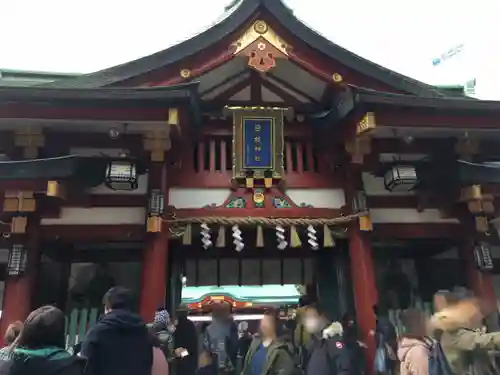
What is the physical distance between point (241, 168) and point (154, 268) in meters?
2.15

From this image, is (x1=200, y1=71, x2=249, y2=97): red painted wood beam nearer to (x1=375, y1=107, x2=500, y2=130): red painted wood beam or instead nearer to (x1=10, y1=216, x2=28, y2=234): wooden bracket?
(x1=375, y1=107, x2=500, y2=130): red painted wood beam

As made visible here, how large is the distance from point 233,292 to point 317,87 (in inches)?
354

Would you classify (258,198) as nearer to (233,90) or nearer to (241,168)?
(241,168)

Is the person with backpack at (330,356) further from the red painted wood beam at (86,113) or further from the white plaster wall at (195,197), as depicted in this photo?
the red painted wood beam at (86,113)

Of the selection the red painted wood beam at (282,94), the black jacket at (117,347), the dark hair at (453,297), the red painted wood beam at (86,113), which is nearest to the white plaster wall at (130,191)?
the red painted wood beam at (86,113)

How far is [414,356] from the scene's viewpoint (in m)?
4.20

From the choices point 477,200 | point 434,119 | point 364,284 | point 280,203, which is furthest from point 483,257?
point 280,203

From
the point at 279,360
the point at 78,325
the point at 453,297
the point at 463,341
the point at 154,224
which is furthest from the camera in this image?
the point at 78,325

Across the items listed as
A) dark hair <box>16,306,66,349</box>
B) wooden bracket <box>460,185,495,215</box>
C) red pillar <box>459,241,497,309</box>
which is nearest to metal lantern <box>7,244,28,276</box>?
dark hair <box>16,306,66,349</box>

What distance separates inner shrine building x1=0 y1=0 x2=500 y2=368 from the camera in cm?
713

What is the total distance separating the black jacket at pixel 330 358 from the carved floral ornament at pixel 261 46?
169 inches

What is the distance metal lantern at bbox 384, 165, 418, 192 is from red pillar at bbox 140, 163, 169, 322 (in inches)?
147

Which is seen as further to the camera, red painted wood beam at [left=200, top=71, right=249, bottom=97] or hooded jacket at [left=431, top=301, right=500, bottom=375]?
red painted wood beam at [left=200, top=71, right=249, bottom=97]

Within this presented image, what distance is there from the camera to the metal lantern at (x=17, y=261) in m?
7.10
